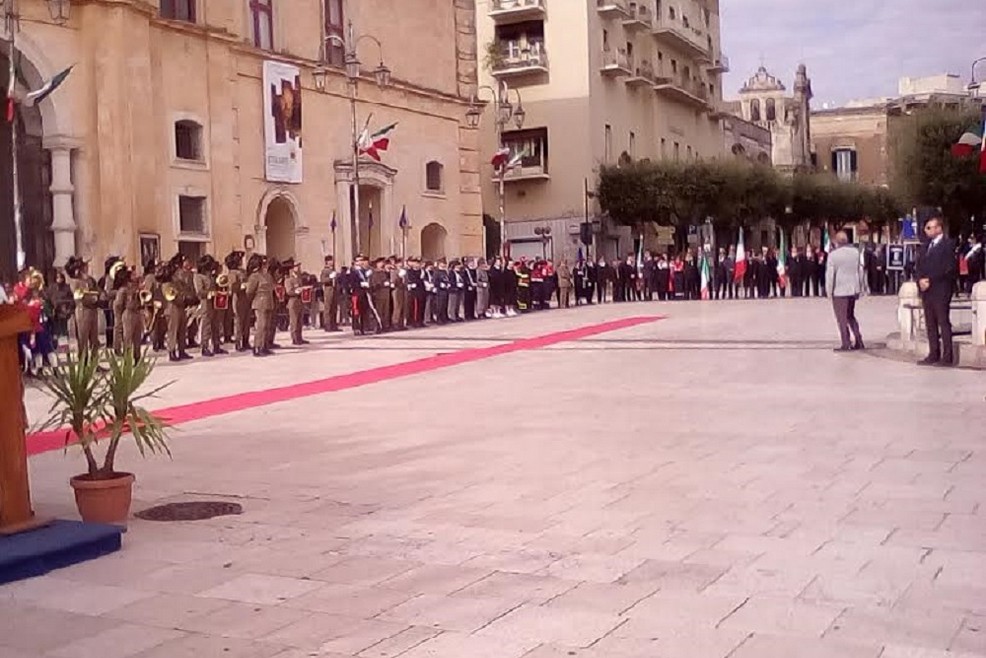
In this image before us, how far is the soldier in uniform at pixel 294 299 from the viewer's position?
73.5ft

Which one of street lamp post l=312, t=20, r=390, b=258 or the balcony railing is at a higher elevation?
the balcony railing

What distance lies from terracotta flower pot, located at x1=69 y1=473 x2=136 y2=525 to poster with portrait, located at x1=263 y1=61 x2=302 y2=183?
948 inches

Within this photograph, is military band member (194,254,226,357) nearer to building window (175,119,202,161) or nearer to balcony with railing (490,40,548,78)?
building window (175,119,202,161)

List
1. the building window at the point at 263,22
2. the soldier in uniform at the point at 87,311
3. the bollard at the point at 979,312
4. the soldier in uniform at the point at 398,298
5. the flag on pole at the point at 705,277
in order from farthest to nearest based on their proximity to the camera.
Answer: the flag on pole at the point at 705,277, the building window at the point at 263,22, the soldier in uniform at the point at 398,298, the soldier in uniform at the point at 87,311, the bollard at the point at 979,312

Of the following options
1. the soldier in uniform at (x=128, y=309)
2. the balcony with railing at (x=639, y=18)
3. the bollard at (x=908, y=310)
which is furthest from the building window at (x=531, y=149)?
the bollard at (x=908, y=310)

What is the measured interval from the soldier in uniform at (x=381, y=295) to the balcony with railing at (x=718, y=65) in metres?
38.7

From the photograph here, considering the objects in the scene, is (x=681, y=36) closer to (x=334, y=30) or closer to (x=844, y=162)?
(x=844, y=162)

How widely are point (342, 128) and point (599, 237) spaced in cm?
1742

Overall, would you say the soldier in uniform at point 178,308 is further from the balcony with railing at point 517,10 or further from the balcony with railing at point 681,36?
the balcony with railing at point 681,36

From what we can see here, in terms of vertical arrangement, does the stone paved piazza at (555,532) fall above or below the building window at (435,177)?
below

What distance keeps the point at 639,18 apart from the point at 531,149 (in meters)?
7.51

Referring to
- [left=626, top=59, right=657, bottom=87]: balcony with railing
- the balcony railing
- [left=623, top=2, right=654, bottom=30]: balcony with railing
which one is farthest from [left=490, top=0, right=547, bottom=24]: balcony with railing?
[left=626, top=59, right=657, bottom=87]: balcony with railing

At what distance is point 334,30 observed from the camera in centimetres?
3388

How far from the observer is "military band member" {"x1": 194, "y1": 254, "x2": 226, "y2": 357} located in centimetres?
2078
